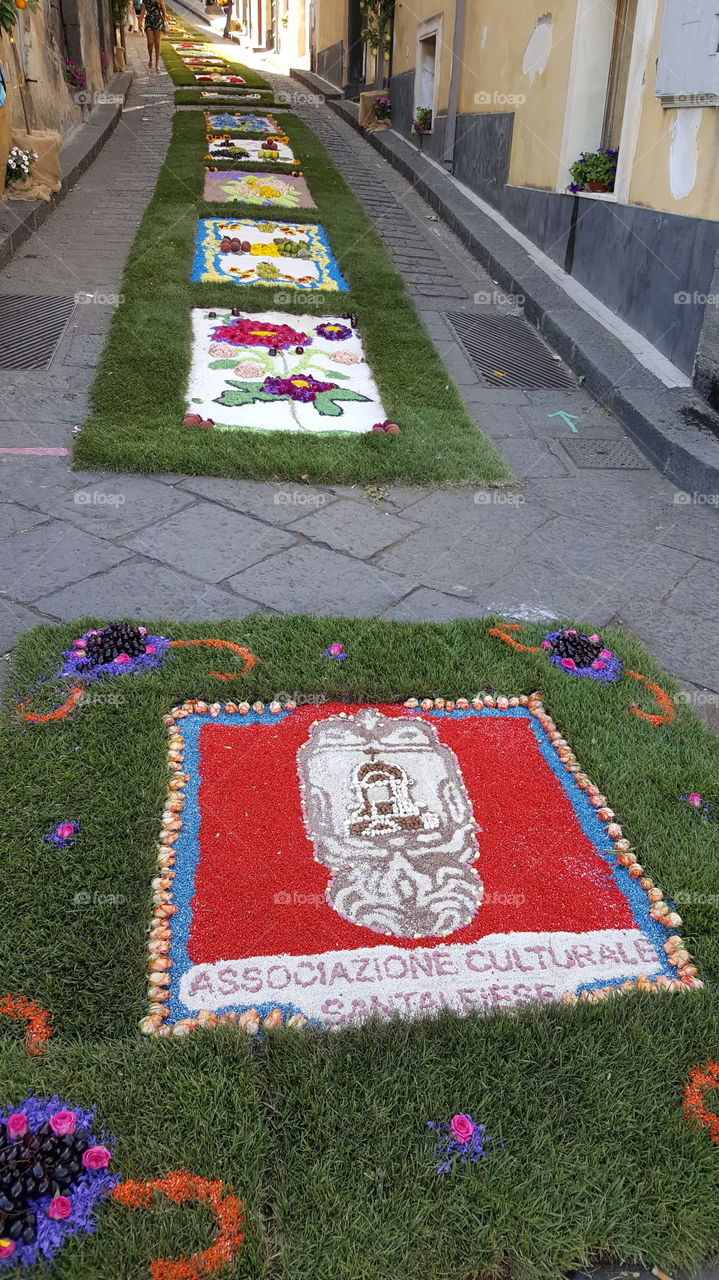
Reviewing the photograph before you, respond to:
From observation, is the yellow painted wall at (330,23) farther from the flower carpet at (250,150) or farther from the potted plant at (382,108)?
the flower carpet at (250,150)

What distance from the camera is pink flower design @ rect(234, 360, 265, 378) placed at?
5.32 m

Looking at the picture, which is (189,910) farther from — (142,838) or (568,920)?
(568,920)

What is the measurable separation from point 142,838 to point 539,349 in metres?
5.00

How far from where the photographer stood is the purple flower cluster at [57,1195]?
1.46 m

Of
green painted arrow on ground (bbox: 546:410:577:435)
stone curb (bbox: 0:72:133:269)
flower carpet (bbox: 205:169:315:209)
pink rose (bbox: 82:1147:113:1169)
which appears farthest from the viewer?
flower carpet (bbox: 205:169:315:209)

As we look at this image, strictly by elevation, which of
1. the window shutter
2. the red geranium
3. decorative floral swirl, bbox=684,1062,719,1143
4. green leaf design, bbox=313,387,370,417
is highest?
the window shutter

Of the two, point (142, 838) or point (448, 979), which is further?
point (142, 838)

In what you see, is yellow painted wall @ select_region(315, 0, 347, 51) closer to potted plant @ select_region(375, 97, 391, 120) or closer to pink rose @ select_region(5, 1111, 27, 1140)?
potted plant @ select_region(375, 97, 391, 120)

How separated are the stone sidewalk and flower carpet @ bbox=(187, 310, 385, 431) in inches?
24.9

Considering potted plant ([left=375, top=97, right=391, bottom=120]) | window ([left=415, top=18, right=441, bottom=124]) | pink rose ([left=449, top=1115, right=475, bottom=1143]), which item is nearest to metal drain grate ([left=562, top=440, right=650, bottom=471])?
pink rose ([left=449, top=1115, right=475, bottom=1143])

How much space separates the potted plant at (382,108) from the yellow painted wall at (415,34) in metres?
0.38

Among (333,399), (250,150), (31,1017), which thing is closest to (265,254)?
(333,399)

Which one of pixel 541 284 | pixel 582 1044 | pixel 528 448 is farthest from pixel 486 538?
pixel 541 284

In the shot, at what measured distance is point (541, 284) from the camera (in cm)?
690
